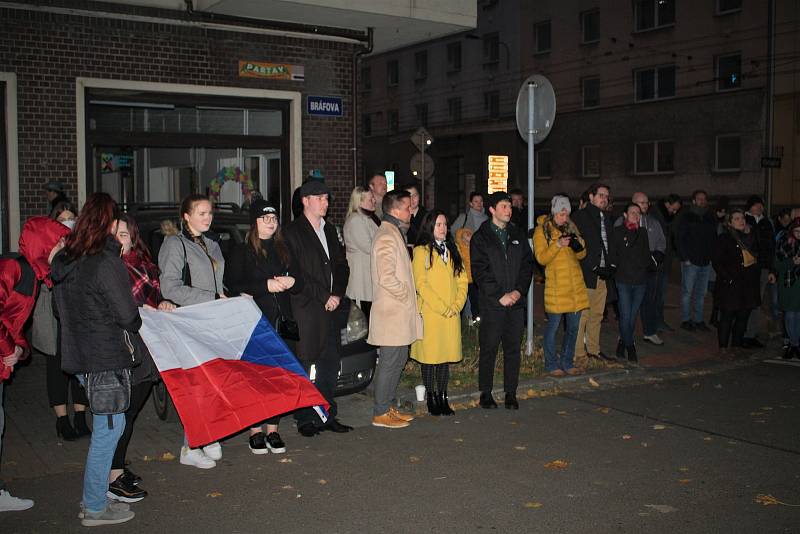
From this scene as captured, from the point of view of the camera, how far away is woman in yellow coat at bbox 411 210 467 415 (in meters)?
8.30

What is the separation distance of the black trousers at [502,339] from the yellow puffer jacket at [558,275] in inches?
51.8

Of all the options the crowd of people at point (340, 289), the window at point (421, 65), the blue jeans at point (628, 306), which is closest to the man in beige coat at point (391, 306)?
the crowd of people at point (340, 289)

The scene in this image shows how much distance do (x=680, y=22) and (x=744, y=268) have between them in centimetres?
2990

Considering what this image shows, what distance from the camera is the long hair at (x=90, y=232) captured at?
5.33 m

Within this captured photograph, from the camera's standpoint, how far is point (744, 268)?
1188cm

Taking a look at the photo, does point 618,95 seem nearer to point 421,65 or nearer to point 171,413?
point 421,65

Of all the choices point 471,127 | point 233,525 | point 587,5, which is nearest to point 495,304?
point 233,525

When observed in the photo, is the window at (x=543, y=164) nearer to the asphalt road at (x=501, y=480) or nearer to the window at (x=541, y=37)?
the window at (x=541, y=37)

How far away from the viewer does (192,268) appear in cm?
682

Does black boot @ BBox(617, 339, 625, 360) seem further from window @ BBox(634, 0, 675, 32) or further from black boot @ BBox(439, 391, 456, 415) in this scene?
window @ BBox(634, 0, 675, 32)

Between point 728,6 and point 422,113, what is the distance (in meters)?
23.0

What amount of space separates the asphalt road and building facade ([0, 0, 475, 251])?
6425mm

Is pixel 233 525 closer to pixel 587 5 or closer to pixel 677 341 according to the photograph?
pixel 677 341

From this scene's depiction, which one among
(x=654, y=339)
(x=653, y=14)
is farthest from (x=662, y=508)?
(x=653, y=14)
